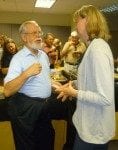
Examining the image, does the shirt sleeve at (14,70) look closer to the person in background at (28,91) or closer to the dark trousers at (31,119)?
the person in background at (28,91)

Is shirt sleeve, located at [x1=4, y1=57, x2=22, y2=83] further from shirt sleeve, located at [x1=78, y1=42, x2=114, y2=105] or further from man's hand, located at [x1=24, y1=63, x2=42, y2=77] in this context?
shirt sleeve, located at [x1=78, y1=42, x2=114, y2=105]

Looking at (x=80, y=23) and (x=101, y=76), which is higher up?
(x=80, y=23)

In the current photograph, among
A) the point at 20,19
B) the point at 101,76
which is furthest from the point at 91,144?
the point at 20,19

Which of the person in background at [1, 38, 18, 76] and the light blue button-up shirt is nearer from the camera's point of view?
the light blue button-up shirt

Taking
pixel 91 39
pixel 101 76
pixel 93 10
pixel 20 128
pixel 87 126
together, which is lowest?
pixel 20 128

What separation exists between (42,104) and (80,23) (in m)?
0.81

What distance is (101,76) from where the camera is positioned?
1356 millimetres

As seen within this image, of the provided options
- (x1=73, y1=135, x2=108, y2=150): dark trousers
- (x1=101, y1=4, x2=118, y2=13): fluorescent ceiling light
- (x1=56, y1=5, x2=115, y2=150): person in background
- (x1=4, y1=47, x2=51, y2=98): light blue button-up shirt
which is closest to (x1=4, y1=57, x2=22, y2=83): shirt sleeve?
(x1=4, y1=47, x2=51, y2=98): light blue button-up shirt

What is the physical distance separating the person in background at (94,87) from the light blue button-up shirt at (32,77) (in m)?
0.57

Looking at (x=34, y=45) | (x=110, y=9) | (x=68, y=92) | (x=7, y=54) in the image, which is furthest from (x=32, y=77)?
(x=110, y=9)

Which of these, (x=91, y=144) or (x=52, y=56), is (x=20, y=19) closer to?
(x=52, y=56)

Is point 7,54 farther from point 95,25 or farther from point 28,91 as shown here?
point 95,25

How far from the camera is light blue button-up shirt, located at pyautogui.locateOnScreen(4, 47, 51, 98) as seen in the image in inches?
79.0

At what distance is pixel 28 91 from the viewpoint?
2098mm
